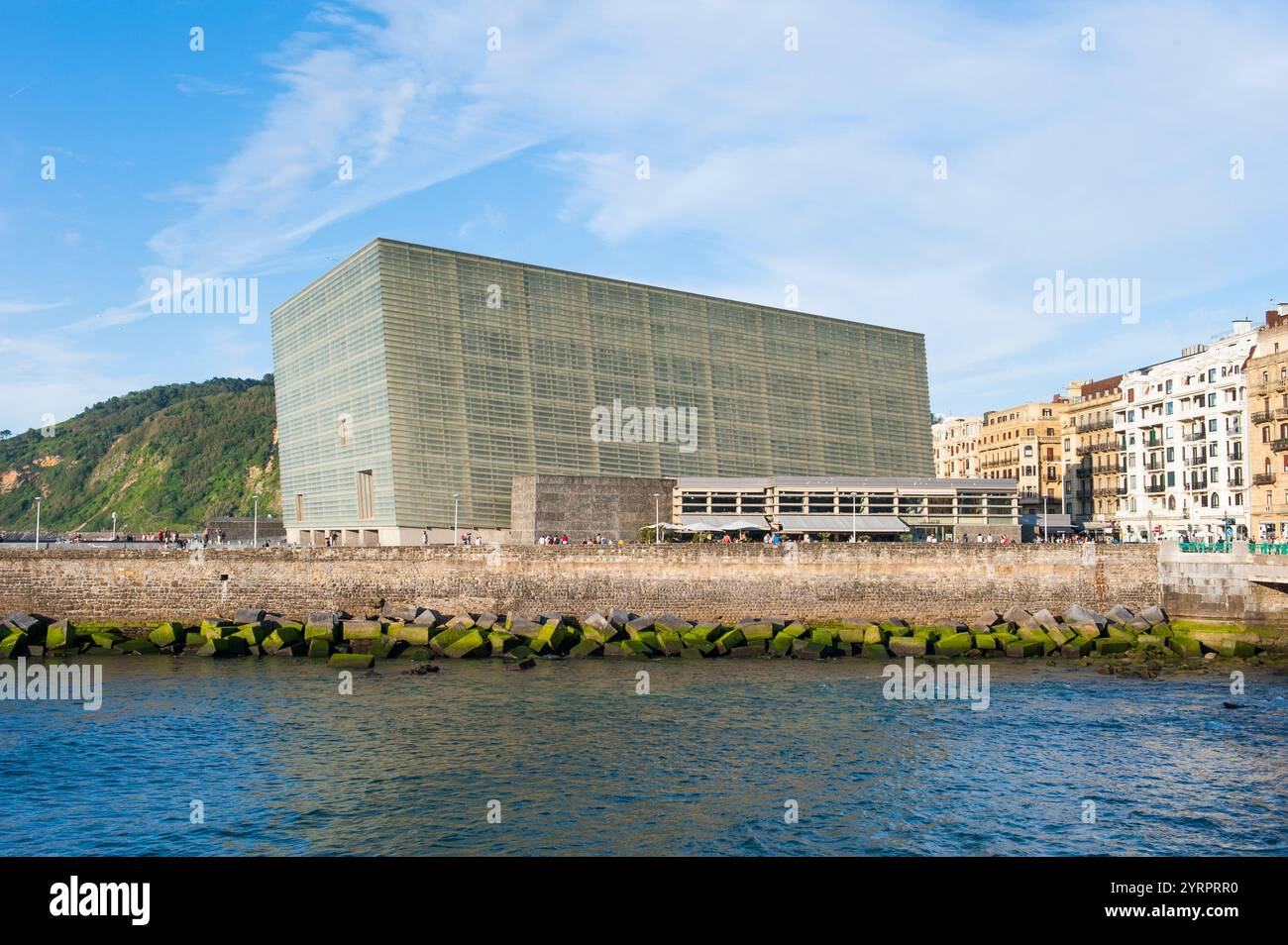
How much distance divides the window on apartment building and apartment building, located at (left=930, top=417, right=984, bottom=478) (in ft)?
269

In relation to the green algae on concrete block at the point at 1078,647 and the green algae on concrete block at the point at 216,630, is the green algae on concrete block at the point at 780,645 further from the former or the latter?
the green algae on concrete block at the point at 216,630

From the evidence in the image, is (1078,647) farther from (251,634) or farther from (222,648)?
(222,648)

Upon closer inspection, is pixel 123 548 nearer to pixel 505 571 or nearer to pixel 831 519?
pixel 505 571

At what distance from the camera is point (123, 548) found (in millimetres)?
58375

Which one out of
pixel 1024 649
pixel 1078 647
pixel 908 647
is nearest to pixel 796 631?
pixel 908 647

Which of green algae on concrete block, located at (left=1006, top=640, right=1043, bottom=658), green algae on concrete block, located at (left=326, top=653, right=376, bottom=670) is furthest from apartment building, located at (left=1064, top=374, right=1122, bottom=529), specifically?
green algae on concrete block, located at (left=326, top=653, right=376, bottom=670)

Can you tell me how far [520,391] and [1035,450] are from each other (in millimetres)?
70371

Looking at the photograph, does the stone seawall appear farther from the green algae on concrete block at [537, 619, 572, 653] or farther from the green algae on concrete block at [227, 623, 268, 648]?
the green algae on concrete block at [537, 619, 572, 653]

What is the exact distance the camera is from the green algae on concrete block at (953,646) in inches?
2078

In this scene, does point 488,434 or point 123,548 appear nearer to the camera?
point 123,548
